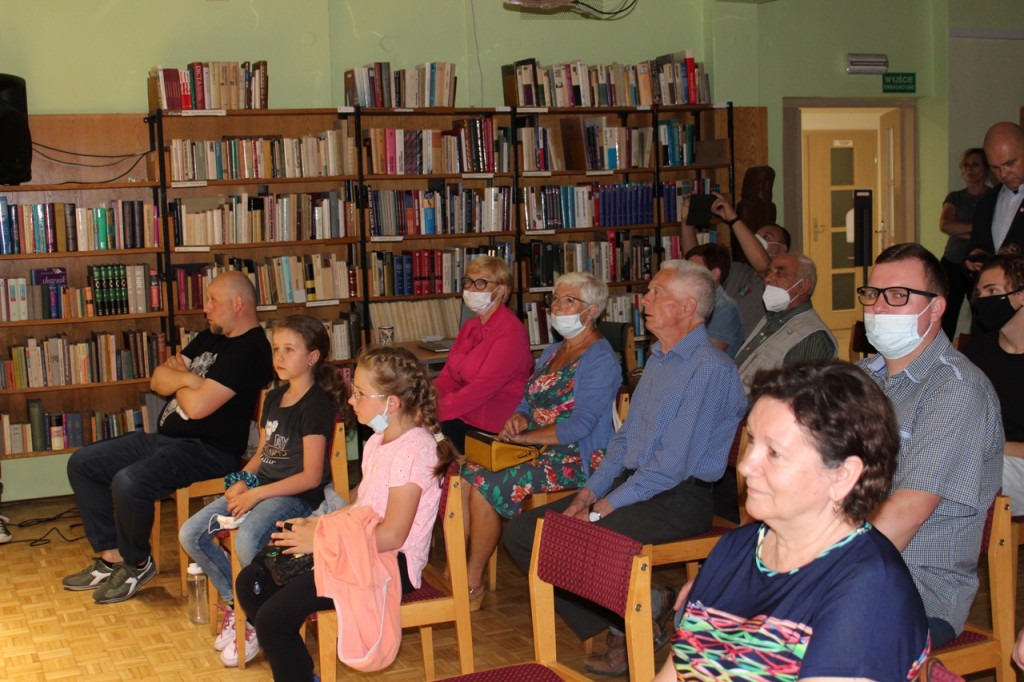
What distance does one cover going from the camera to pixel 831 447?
1.64 m

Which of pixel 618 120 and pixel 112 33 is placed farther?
pixel 618 120

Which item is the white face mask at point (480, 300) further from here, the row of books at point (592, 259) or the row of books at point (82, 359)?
the row of books at point (82, 359)

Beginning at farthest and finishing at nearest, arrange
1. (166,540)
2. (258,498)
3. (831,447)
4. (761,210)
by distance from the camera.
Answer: (761,210) < (166,540) < (258,498) < (831,447)

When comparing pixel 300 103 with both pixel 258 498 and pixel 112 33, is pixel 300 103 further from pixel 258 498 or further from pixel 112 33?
pixel 258 498

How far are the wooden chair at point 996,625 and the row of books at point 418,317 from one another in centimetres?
467

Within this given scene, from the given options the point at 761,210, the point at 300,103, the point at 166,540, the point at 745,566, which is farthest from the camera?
the point at 761,210

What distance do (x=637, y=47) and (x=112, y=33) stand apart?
374 centimetres

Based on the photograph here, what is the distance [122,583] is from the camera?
171 inches

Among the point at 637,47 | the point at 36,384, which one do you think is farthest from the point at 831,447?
the point at 637,47

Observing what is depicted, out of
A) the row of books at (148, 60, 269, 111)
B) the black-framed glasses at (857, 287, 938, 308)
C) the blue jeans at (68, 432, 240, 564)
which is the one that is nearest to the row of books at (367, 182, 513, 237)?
the row of books at (148, 60, 269, 111)

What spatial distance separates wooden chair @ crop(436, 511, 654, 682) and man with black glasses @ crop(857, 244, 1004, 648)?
24.3 inches

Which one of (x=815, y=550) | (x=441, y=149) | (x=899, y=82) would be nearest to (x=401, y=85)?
(x=441, y=149)

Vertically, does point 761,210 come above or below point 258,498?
above

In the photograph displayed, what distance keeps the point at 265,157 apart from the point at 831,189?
5.47 meters
